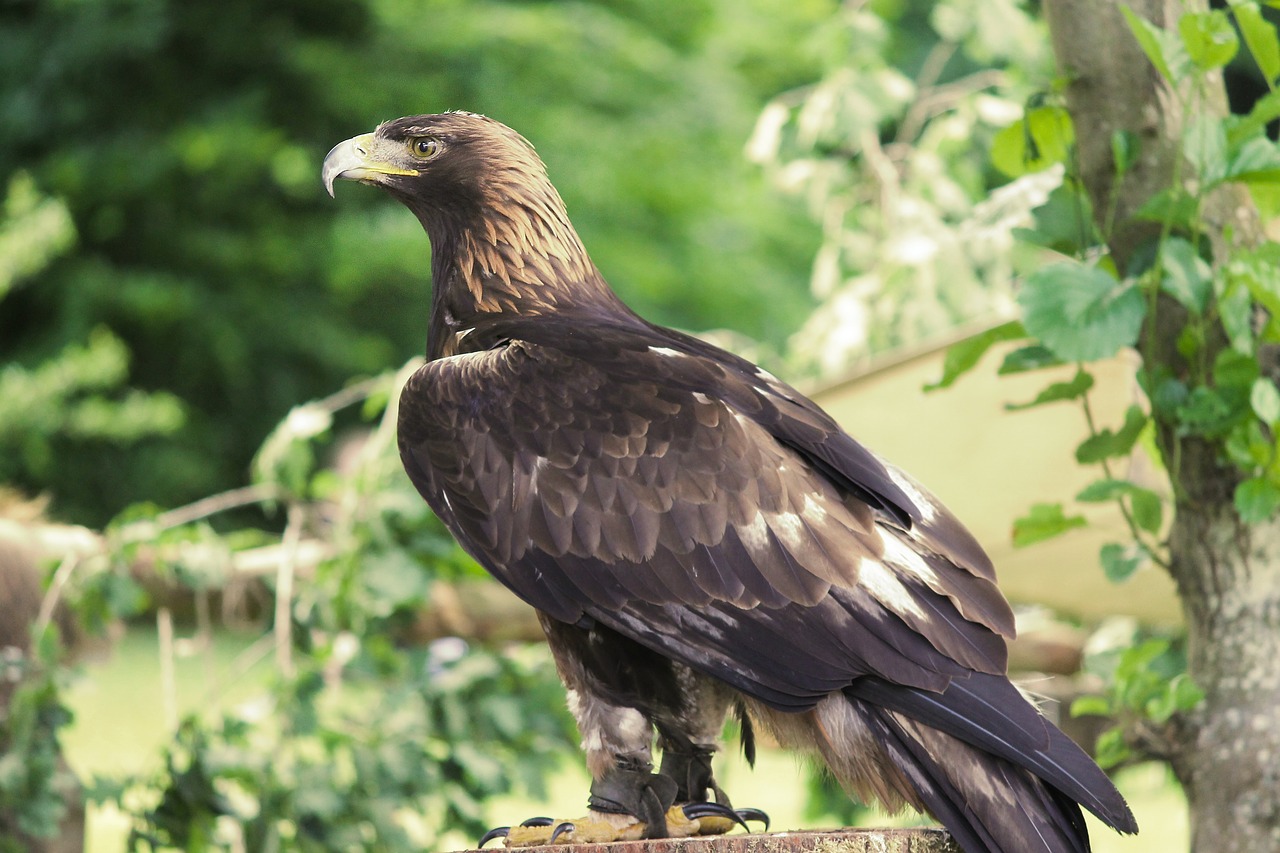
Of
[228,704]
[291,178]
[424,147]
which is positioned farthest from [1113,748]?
[291,178]

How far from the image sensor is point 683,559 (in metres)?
2.63

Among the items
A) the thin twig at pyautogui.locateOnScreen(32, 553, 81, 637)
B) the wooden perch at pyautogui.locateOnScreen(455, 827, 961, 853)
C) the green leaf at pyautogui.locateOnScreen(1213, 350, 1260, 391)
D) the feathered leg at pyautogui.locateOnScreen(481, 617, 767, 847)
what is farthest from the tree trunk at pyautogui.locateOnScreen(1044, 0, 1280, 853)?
the thin twig at pyautogui.locateOnScreen(32, 553, 81, 637)

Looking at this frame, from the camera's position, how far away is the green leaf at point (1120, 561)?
3.14 m

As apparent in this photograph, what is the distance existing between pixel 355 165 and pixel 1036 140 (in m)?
1.40

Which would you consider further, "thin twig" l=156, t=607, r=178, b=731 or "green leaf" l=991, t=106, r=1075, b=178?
"thin twig" l=156, t=607, r=178, b=731

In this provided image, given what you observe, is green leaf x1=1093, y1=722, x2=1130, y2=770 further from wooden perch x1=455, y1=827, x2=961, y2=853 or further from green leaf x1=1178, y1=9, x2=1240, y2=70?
green leaf x1=1178, y1=9, x2=1240, y2=70

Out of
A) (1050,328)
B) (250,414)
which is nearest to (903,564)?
(1050,328)

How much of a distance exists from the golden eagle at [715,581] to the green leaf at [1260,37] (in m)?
1.00

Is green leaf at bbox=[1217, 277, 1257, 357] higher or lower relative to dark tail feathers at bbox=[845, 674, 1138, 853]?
higher

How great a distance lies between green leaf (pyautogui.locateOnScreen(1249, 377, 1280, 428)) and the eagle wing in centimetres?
58

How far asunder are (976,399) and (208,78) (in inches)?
464

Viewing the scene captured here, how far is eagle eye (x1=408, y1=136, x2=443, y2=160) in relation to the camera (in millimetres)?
3182

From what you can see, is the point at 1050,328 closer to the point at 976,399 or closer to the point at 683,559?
the point at 683,559

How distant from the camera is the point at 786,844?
7.91 feet
